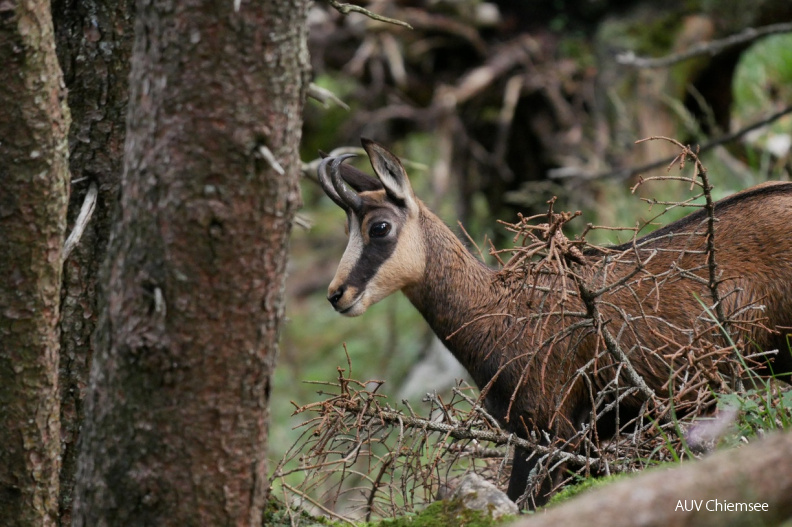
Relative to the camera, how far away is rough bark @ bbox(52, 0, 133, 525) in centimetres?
355

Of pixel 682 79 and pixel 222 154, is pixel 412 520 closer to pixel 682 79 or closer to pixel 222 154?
pixel 222 154

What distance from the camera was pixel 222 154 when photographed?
239cm

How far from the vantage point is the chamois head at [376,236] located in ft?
16.0

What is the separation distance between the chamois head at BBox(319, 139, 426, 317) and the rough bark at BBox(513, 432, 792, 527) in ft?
10.2

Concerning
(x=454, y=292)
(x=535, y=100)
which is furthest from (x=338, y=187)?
(x=535, y=100)

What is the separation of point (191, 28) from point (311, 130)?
775 cm

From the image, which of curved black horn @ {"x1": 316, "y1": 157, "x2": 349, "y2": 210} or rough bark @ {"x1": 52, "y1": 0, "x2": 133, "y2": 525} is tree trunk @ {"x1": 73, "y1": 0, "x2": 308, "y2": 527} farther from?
curved black horn @ {"x1": 316, "y1": 157, "x2": 349, "y2": 210}

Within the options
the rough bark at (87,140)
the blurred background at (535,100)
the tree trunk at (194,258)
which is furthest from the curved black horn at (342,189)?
the blurred background at (535,100)

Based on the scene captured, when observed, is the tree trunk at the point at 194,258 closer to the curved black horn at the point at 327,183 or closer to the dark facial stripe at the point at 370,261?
the dark facial stripe at the point at 370,261

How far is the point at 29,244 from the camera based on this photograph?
2855 millimetres

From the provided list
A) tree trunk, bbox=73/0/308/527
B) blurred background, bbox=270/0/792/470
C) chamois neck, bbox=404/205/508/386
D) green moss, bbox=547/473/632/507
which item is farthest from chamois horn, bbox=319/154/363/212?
blurred background, bbox=270/0/792/470

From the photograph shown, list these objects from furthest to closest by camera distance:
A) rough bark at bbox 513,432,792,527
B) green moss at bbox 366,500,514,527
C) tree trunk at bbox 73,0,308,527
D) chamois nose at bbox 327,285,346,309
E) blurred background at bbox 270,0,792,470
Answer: blurred background at bbox 270,0,792,470
chamois nose at bbox 327,285,346,309
green moss at bbox 366,500,514,527
tree trunk at bbox 73,0,308,527
rough bark at bbox 513,432,792,527

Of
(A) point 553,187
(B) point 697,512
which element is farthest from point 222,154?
(A) point 553,187

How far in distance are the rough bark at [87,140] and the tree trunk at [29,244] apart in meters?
0.61
